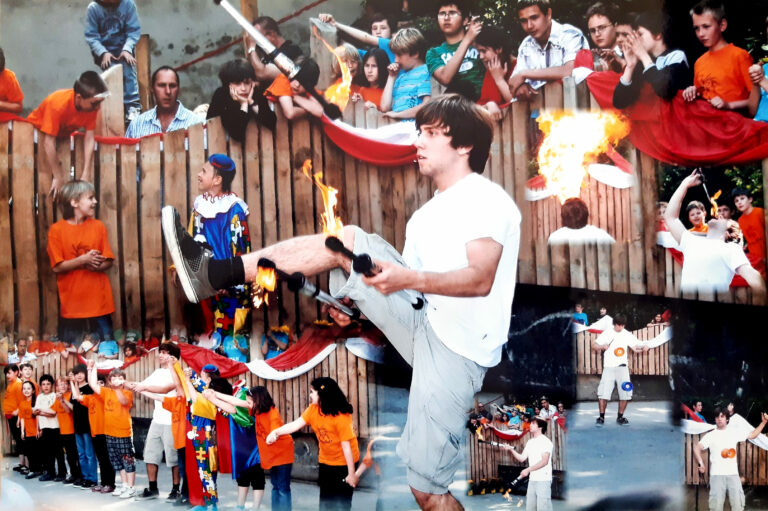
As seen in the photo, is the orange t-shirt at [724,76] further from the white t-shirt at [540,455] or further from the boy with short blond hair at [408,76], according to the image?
the white t-shirt at [540,455]

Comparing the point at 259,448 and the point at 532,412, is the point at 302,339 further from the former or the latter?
the point at 532,412

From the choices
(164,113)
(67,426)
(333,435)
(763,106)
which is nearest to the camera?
(763,106)

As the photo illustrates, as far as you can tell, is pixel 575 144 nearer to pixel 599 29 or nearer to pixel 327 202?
pixel 599 29

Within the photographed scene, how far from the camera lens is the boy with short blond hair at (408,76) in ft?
18.4

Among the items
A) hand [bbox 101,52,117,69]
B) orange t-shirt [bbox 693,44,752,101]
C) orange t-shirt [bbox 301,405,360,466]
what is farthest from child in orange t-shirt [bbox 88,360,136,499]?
orange t-shirt [bbox 693,44,752,101]

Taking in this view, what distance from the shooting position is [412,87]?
18.5 ft

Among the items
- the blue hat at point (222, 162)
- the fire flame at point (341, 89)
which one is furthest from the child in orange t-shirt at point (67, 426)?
the fire flame at point (341, 89)

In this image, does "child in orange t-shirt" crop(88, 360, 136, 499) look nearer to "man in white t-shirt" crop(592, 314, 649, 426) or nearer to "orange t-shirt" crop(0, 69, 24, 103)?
"orange t-shirt" crop(0, 69, 24, 103)

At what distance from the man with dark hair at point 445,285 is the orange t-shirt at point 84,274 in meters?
1.47

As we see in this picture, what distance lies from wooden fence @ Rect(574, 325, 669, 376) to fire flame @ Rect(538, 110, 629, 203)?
0.91 metres

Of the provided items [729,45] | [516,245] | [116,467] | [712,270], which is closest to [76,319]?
[116,467]

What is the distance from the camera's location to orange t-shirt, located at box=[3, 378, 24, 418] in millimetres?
6070

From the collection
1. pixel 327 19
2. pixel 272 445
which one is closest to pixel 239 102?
pixel 327 19

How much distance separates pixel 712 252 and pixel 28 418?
4707 mm
